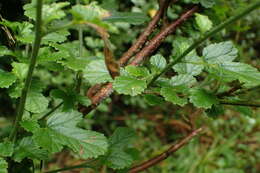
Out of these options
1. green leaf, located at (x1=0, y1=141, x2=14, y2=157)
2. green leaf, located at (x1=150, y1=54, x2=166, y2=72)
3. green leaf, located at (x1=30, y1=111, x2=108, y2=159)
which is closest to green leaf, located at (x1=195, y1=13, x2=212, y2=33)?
green leaf, located at (x1=150, y1=54, x2=166, y2=72)

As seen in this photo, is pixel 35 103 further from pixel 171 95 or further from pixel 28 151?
pixel 171 95

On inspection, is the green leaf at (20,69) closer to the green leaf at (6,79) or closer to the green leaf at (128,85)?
the green leaf at (6,79)

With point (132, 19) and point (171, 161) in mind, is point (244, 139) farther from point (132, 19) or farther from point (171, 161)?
point (132, 19)

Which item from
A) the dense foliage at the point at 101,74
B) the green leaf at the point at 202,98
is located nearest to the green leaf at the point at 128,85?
the dense foliage at the point at 101,74

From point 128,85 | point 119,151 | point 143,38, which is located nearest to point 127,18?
point 143,38

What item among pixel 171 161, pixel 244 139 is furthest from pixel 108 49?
pixel 244 139
